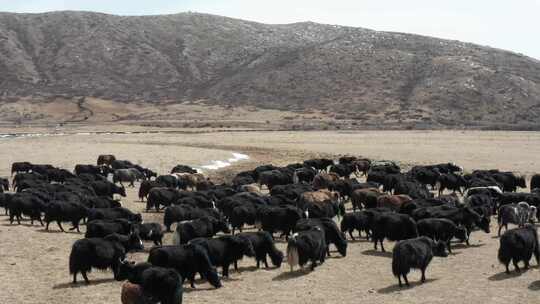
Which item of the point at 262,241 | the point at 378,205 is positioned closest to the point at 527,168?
the point at 378,205

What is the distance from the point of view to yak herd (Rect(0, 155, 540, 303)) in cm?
1301

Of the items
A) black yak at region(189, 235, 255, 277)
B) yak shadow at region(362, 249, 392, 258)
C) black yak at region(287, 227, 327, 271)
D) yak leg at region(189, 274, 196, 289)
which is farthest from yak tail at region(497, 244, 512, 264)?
yak leg at region(189, 274, 196, 289)

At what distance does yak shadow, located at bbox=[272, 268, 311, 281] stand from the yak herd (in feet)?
0.60

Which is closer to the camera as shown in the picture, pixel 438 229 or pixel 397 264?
pixel 397 264

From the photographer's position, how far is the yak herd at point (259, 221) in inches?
512

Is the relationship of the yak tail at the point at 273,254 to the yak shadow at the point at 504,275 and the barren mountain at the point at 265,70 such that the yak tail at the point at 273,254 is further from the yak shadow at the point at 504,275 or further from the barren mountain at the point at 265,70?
the barren mountain at the point at 265,70

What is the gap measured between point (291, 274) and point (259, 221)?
4.35 meters

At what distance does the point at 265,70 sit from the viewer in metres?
140

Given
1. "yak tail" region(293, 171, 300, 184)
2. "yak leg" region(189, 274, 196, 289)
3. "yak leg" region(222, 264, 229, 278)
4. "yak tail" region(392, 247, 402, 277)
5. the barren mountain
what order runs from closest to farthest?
"yak leg" region(189, 274, 196, 289)
"yak tail" region(392, 247, 402, 277)
"yak leg" region(222, 264, 229, 278)
"yak tail" region(293, 171, 300, 184)
the barren mountain

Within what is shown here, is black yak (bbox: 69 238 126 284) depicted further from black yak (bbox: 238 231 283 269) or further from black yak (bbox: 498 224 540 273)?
black yak (bbox: 498 224 540 273)

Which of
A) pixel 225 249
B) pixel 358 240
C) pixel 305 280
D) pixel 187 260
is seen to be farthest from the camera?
pixel 358 240

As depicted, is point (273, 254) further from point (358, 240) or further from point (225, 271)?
point (358, 240)

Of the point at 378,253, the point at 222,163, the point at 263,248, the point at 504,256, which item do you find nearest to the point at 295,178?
the point at 222,163

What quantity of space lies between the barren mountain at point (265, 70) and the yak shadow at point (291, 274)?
8212 cm
